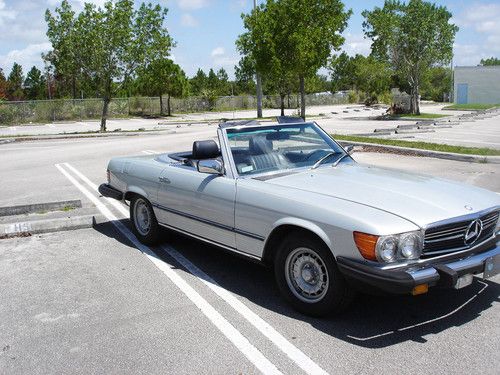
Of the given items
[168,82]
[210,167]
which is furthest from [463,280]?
[168,82]

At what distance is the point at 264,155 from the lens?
16.7ft

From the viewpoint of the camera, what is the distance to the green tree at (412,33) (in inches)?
1241

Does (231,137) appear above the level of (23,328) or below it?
above

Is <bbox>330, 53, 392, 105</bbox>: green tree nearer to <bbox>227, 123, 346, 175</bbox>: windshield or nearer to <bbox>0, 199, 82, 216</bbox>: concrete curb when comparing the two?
<bbox>0, 199, 82, 216</bbox>: concrete curb

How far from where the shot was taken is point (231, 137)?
17.0ft

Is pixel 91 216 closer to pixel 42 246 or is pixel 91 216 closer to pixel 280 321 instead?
pixel 42 246

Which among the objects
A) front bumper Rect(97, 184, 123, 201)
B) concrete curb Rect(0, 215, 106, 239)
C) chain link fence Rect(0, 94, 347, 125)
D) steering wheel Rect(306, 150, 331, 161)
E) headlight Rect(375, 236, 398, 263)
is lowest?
concrete curb Rect(0, 215, 106, 239)

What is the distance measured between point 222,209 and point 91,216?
3.28 m

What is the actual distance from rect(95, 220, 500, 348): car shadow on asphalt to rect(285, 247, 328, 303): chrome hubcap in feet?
0.60

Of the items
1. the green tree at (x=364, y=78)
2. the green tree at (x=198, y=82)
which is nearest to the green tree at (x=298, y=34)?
the green tree at (x=364, y=78)

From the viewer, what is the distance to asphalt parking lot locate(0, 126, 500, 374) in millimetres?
3506

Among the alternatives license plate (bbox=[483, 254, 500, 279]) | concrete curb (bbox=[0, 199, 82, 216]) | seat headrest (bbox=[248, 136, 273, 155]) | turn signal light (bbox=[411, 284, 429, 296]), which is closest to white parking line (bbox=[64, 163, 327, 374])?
turn signal light (bbox=[411, 284, 429, 296])

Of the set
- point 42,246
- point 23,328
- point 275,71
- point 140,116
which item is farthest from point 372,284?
point 140,116

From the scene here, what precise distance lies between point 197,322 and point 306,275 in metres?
0.95
